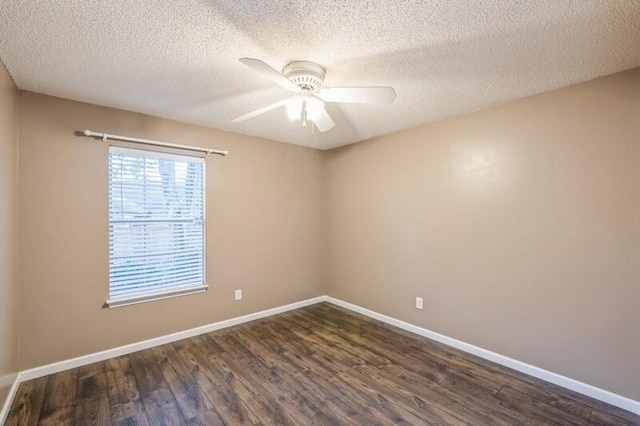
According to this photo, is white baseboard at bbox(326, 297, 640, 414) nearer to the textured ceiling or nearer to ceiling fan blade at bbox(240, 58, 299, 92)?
the textured ceiling

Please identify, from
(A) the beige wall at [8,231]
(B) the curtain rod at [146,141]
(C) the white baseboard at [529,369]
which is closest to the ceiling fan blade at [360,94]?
(B) the curtain rod at [146,141]

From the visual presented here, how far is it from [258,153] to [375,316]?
2553 mm

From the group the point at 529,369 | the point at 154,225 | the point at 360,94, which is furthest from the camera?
the point at 154,225

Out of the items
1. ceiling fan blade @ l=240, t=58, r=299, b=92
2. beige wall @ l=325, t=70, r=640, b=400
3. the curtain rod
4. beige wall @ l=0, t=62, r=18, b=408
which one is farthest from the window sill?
ceiling fan blade @ l=240, t=58, r=299, b=92

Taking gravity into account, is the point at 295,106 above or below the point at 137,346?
above

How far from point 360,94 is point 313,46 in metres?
0.40

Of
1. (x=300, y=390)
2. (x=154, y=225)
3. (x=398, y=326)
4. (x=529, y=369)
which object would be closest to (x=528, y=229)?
(x=529, y=369)

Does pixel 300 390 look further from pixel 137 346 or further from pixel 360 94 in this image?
pixel 360 94

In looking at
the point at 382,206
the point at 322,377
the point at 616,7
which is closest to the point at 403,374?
the point at 322,377

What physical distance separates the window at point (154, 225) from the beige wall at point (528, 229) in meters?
2.19

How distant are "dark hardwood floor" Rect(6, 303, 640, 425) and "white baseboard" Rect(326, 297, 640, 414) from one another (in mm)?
57

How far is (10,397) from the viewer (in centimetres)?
209

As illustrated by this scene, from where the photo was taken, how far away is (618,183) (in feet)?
6.89

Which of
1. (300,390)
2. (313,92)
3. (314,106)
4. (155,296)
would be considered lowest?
(300,390)
